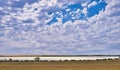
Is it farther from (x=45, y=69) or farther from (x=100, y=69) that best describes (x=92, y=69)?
(x=45, y=69)

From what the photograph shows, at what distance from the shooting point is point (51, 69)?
28719mm

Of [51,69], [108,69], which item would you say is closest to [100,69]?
[108,69]

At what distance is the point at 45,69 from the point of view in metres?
28.7

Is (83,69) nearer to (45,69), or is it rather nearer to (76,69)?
(76,69)

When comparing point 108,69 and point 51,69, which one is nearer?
point 108,69

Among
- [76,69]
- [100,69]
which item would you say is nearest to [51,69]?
[76,69]

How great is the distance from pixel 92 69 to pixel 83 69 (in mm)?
761

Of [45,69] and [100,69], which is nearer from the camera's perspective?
[100,69]

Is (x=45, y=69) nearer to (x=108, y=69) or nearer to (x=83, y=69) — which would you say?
(x=83, y=69)

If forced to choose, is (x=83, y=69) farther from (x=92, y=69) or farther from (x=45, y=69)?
(x=45, y=69)

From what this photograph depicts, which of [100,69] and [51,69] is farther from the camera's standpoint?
[51,69]

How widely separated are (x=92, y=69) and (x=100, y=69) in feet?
3.80

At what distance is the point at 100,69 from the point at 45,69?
4760mm

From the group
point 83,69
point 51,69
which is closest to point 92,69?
point 83,69
